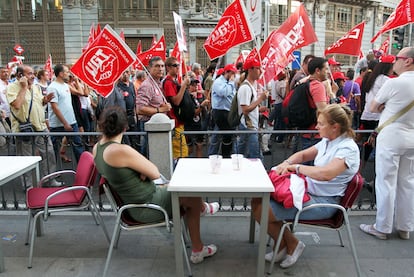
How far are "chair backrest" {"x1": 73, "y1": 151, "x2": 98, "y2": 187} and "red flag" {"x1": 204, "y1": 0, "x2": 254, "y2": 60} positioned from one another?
10.8 feet

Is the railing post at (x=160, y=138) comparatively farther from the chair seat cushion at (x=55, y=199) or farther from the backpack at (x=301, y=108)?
the backpack at (x=301, y=108)

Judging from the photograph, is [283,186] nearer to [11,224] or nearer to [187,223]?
[187,223]

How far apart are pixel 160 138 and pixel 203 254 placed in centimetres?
143

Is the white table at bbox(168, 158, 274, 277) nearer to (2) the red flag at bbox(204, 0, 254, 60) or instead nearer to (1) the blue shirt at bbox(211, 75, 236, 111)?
(2) the red flag at bbox(204, 0, 254, 60)

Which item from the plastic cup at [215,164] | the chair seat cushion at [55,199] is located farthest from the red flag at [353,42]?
the chair seat cushion at [55,199]

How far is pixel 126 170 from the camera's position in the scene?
2939mm

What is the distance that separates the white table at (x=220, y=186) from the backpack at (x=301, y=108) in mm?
1723

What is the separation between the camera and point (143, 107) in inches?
196

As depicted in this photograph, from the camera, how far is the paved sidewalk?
328 cm

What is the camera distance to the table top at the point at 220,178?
276cm

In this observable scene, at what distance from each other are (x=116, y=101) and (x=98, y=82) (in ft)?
5.36

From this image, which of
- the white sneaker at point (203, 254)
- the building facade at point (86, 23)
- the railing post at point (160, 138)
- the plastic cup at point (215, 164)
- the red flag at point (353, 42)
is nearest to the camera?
the plastic cup at point (215, 164)

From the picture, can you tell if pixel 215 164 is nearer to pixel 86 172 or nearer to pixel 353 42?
pixel 86 172

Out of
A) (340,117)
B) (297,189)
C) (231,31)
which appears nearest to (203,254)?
(297,189)
